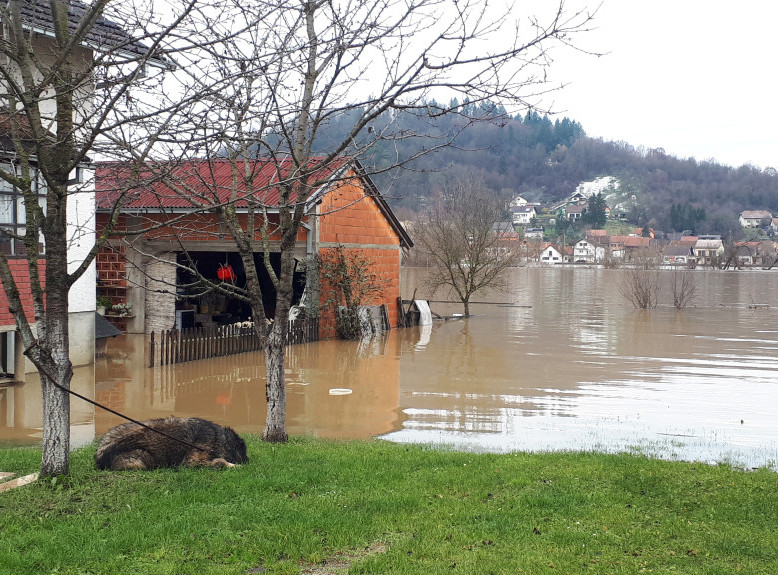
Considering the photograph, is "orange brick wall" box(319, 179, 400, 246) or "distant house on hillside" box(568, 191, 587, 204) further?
"distant house on hillside" box(568, 191, 587, 204)

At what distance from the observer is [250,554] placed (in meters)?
5.37

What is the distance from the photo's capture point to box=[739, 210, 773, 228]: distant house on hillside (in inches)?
6284

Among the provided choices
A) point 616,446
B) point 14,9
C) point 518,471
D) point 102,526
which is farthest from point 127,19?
point 616,446

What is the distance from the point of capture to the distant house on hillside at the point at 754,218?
524ft

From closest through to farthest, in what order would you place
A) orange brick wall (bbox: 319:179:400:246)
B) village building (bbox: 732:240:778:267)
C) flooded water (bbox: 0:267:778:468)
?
flooded water (bbox: 0:267:778:468) < orange brick wall (bbox: 319:179:400:246) < village building (bbox: 732:240:778:267)

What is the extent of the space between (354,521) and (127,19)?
191 inches

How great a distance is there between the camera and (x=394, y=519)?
620cm

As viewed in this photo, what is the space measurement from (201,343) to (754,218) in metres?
163

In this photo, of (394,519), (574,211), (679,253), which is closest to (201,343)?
(394,519)

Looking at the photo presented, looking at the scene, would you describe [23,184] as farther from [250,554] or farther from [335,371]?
[335,371]

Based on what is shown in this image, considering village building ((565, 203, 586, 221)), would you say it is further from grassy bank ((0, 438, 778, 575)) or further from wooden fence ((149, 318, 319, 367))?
grassy bank ((0, 438, 778, 575))

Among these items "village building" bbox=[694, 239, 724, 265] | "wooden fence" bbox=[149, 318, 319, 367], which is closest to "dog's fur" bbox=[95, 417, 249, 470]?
"wooden fence" bbox=[149, 318, 319, 367]

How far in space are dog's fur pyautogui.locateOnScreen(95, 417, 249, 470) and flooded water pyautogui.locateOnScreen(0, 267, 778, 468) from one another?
3818 mm

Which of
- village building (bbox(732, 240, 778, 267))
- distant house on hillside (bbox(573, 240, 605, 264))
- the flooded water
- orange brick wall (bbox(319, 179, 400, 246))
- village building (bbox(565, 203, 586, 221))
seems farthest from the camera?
village building (bbox(565, 203, 586, 221))
